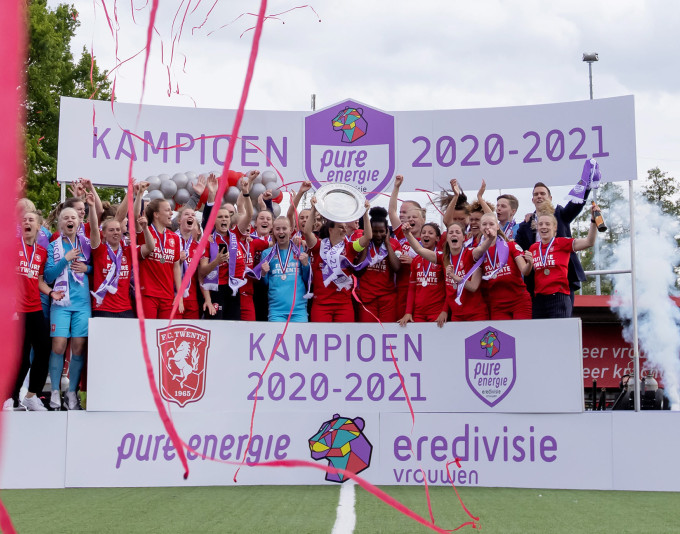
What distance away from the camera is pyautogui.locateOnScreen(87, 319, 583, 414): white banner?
7438 mm

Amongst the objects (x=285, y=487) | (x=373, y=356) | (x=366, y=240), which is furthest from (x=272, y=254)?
(x=285, y=487)

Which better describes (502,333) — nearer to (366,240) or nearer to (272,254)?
(366,240)

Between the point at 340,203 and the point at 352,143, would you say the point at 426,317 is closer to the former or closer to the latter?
the point at 340,203

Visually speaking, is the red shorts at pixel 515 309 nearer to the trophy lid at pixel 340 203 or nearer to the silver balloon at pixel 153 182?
the trophy lid at pixel 340 203

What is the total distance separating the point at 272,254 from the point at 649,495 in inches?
161

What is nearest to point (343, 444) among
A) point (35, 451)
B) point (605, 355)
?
point (35, 451)

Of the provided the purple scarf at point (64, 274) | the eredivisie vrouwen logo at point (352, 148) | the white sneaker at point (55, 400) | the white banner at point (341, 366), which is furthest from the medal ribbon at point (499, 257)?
the white sneaker at point (55, 400)

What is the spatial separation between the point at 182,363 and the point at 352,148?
318 centimetres

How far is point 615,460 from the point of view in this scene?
7.27m

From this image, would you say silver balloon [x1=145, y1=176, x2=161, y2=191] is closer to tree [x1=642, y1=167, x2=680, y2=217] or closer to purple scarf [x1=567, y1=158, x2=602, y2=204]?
purple scarf [x1=567, y1=158, x2=602, y2=204]

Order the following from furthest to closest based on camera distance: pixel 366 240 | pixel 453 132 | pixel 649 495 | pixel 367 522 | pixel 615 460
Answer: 1. pixel 453 132
2. pixel 366 240
3. pixel 615 460
4. pixel 649 495
5. pixel 367 522

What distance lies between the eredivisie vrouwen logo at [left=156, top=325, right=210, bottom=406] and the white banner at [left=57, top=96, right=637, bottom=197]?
2.25 meters

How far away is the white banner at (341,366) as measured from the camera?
744 centimetres

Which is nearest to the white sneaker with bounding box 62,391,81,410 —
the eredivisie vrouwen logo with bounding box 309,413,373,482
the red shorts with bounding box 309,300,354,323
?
the eredivisie vrouwen logo with bounding box 309,413,373,482
